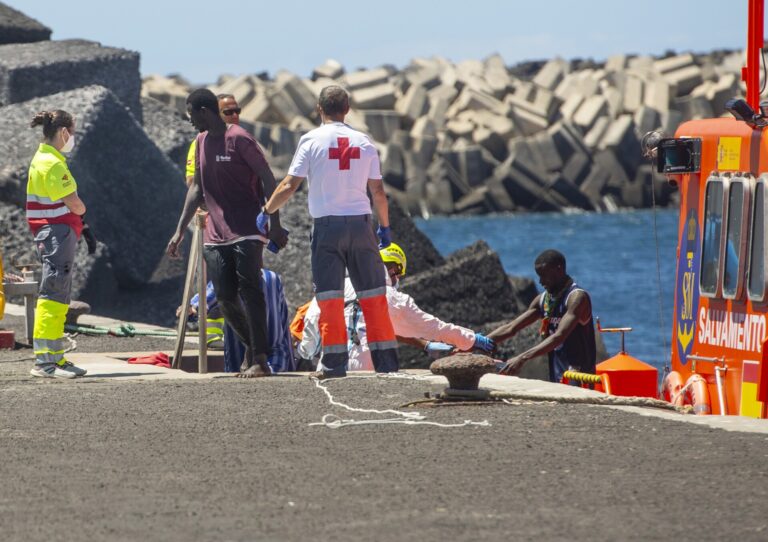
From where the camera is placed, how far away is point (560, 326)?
1064 centimetres

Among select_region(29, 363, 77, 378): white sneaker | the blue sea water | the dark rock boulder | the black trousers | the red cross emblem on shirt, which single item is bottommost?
the blue sea water

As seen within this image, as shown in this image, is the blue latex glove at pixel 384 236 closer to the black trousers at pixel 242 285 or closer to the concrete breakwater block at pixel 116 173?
the black trousers at pixel 242 285

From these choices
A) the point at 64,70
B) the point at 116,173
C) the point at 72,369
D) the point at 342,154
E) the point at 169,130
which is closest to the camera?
the point at 342,154

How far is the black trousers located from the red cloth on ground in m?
1.81

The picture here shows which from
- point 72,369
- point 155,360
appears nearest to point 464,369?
point 72,369

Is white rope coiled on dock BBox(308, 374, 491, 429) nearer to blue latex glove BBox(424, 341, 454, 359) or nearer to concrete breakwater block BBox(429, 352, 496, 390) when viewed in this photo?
concrete breakwater block BBox(429, 352, 496, 390)

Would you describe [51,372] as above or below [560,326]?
below

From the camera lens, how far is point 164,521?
19.6 ft

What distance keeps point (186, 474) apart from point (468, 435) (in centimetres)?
157

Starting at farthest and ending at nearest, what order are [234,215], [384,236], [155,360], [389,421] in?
[155,360]
[234,215]
[384,236]
[389,421]

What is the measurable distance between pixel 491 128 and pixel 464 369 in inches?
2775

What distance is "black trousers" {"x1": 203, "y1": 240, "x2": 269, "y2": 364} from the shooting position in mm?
10383

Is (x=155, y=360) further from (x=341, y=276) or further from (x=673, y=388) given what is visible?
(x=673, y=388)

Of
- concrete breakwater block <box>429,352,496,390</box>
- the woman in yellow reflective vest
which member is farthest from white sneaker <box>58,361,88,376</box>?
concrete breakwater block <box>429,352,496,390</box>
